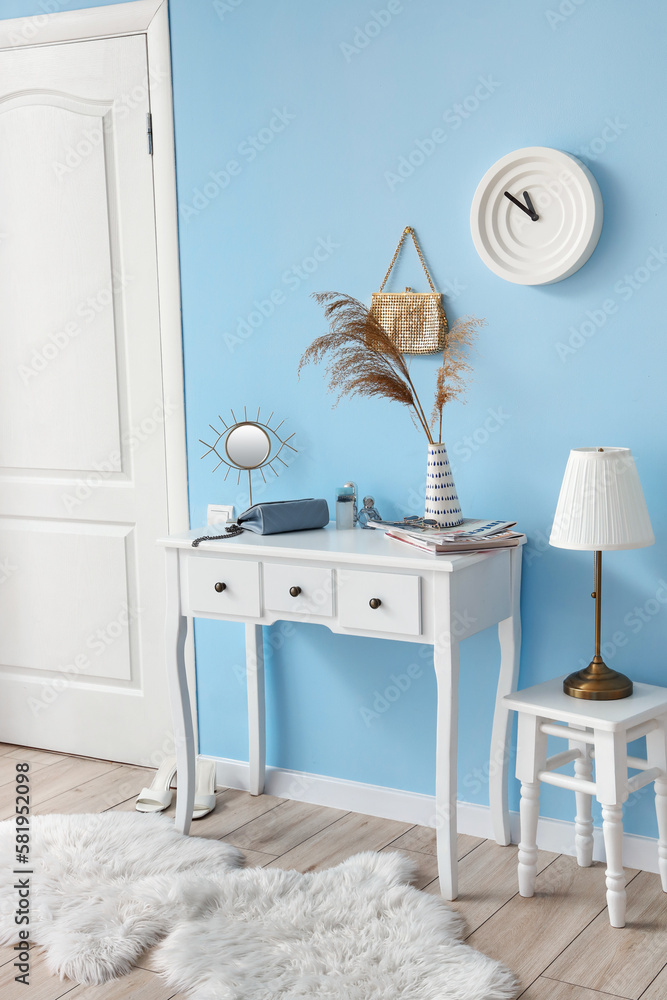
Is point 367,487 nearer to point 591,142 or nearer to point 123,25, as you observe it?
point 591,142

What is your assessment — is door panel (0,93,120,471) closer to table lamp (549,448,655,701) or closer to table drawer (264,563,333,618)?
table drawer (264,563,333,618)

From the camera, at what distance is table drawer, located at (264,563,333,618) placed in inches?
89.4

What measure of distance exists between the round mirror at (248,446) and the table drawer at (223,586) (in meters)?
0.36

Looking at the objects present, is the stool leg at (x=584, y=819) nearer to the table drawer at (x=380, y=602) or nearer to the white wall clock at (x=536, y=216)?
the table drawer at (x=380, y=602)

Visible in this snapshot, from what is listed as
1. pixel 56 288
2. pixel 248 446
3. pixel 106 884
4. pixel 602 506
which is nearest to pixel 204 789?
pixel 106 884

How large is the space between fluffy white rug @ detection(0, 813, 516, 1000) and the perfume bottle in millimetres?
817

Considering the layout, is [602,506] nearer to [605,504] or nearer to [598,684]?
[605,504]

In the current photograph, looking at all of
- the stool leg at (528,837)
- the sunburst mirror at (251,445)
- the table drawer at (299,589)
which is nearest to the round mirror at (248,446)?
the sunburst mirror at (251,445)

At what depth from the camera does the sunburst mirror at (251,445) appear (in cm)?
267

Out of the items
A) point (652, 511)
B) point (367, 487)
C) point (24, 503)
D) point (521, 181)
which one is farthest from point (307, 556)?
point (24, 503)

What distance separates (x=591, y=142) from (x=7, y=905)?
217cm

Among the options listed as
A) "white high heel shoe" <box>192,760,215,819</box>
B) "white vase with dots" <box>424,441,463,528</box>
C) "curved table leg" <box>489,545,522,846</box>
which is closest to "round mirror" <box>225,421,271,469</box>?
"white vase with dots" <box>424,441,463,528</box>

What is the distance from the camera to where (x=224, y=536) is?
245 cm

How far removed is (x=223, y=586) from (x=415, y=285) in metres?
0.90
